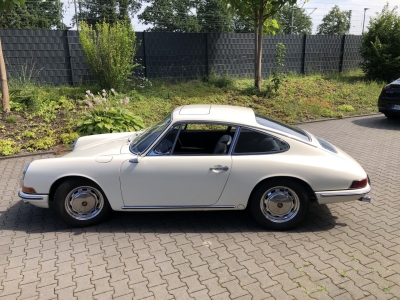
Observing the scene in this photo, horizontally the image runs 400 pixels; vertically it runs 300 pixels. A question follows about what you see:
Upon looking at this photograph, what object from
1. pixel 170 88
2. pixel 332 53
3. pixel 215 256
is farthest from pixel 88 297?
pixel 332 53

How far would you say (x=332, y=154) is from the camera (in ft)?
14.0

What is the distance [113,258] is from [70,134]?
5.24 meters

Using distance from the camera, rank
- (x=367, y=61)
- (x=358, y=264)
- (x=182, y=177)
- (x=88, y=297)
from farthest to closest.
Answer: (x=367, y=61) < (x=182, y=177) < (x=358, y=264) < (x=88, y=297)

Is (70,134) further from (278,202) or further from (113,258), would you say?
(278,202)

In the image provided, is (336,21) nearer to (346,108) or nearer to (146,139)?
(346,108)

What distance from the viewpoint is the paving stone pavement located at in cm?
321

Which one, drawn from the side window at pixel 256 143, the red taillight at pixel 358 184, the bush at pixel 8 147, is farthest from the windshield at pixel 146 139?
the bush at pixel 8 147

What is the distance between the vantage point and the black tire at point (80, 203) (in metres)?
4.15

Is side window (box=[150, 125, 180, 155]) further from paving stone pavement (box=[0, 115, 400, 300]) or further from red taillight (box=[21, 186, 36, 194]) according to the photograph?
red taillight (box=[21, 186, 36, 194])

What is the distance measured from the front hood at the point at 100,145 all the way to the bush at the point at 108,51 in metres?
5.91

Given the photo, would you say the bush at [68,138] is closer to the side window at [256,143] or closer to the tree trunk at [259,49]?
the side window at [256,143]

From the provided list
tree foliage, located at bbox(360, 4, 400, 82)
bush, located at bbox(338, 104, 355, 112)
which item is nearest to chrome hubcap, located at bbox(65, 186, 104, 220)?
bush, located at bbox(338, 104, 355, 112)

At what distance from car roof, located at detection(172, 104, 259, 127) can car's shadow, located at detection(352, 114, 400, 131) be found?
6951 mm

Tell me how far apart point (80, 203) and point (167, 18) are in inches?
2421
